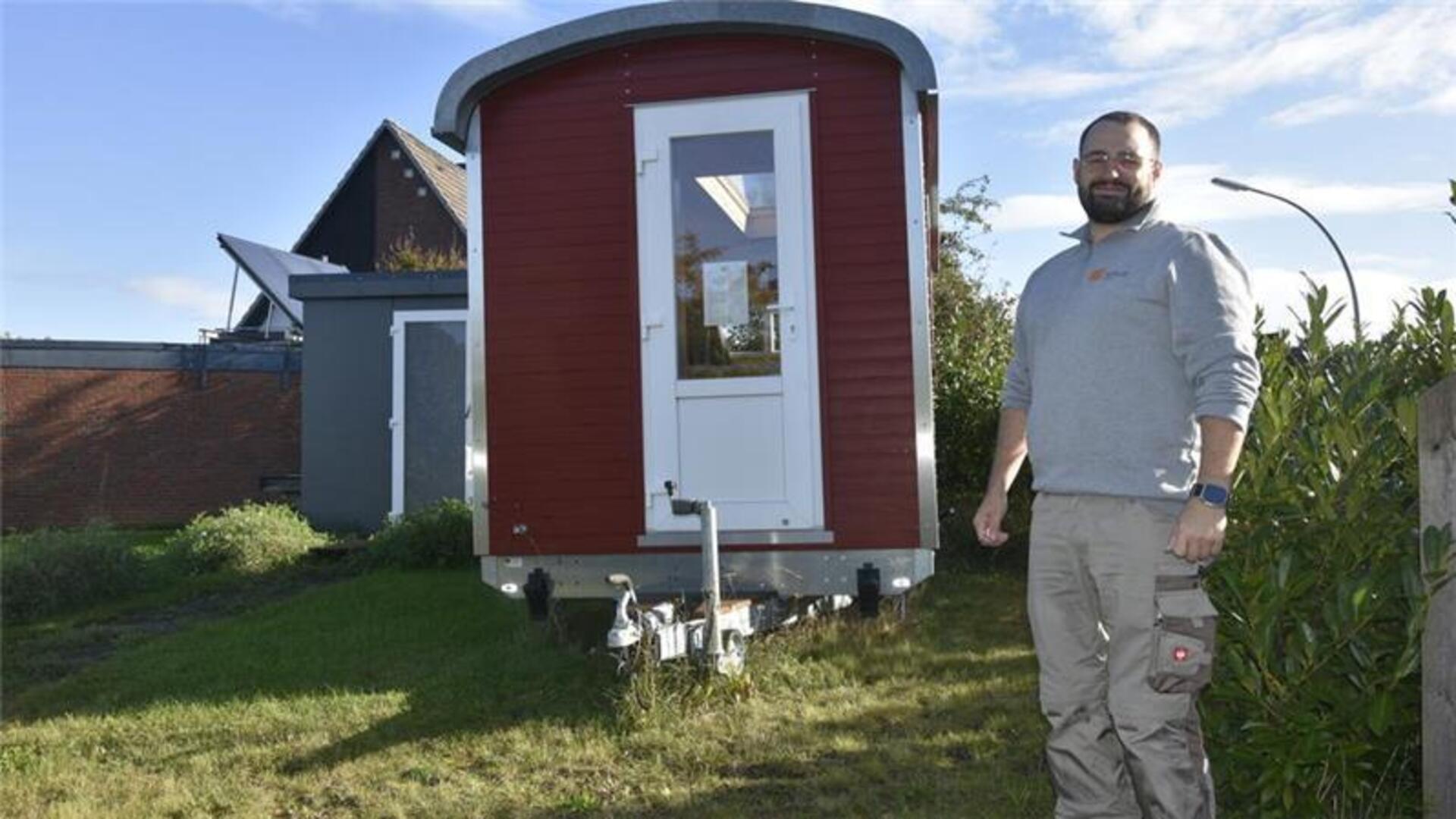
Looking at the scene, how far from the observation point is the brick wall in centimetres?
1529

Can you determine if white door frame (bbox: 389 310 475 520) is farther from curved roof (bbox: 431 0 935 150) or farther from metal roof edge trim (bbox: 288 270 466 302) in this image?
curved roof (bbox: 431 0 935 150)

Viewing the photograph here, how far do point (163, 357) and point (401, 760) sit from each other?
42.7ft

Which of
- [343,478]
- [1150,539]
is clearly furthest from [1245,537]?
[343,478]

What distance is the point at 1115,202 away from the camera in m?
2.86

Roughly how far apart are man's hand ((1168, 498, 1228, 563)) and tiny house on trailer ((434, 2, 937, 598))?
2.52 meters

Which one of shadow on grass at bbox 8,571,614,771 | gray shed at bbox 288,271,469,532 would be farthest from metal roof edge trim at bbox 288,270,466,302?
shadow on grass at bbox 8,571,614,771

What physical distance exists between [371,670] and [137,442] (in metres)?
11.5

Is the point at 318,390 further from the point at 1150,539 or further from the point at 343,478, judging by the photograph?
the point at 1150,539

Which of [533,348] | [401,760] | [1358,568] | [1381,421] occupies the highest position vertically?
[533,348]

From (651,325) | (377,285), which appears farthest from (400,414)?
(651,325)

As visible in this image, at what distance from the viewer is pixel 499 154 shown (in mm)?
5488

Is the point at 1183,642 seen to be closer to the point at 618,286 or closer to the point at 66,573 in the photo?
the point at 618,286

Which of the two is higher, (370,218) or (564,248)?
(370,218)

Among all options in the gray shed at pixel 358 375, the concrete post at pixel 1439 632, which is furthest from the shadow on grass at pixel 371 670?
the gray shed at pixel 358 375
